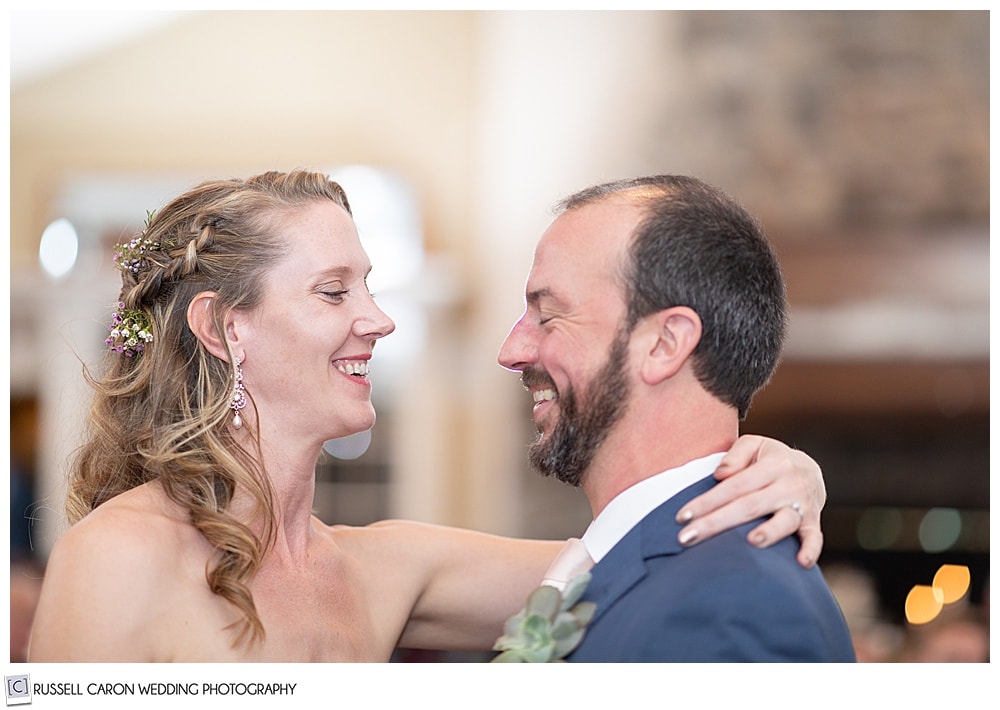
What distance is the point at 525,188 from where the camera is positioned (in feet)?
19.5

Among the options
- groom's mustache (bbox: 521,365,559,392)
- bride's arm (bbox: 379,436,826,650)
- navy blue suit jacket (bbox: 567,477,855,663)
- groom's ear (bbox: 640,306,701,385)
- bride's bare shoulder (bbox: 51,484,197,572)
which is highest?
groom's ear (bbox: 640,306,701,385)

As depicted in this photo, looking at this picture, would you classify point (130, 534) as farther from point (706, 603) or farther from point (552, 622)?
point (706, 603)

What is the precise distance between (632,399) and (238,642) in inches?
27.3

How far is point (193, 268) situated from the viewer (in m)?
1.79

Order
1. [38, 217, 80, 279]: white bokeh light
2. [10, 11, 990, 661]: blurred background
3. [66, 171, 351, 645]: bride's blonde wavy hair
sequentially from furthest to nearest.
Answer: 1. [38, 217, 80, 279]: white bokeh light
2. [10, 11, 990, 661]: blurred background
3. [66, 171, 351, 645]: bride's blonde wavy hair

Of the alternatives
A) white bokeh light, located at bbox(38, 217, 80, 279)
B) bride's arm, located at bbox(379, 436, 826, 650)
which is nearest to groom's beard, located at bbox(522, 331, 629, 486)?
bride's arm, located at bbox(379, 436, 826, 650)

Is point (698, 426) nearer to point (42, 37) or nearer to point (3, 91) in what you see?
point (3, 91)

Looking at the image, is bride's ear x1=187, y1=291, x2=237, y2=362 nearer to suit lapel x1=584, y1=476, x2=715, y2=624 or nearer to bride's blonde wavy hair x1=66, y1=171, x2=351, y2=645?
bride's blonde wavy hair x1=66, y1=171, x2=351, y2=645

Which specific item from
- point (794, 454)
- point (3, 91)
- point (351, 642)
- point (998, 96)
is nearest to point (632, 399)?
point (794, 454)

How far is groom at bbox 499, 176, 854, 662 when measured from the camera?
1595 millimetres


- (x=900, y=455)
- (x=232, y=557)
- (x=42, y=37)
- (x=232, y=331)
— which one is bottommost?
(x=900, y=455)
